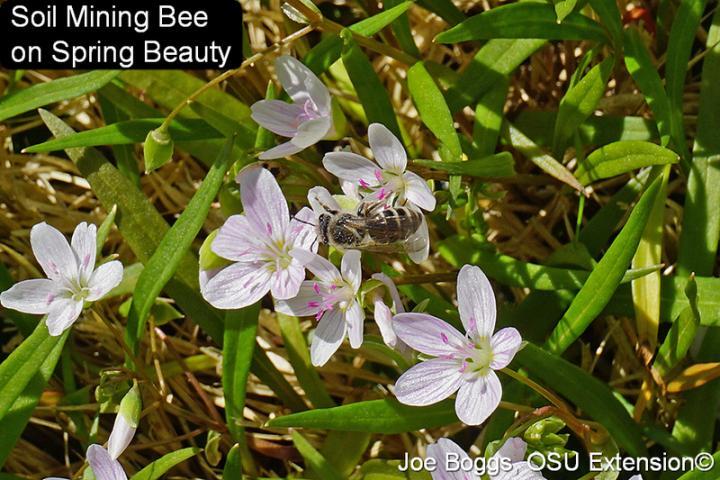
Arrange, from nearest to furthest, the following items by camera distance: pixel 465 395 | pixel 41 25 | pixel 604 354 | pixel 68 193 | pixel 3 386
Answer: pixel 465 395 < pixel 3 386 < pixel 604 354 < pixel 41 25 < pixel 68 193

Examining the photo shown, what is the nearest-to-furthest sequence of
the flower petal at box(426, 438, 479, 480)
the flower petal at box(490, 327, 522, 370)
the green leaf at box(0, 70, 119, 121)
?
the flower petal at box(490, 327, 522, 370)
the flower petal at box(426, 438, 479, 480)
the green leaf at box(0, 70, 119, 121)

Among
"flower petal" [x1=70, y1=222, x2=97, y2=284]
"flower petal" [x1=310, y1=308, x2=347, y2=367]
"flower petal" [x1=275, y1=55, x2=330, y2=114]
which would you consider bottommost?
"flower petal" [x1=310, y1=308, x2=347, y2=367]

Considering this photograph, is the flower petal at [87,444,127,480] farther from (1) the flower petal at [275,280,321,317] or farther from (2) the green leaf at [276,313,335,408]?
(2) the green leaf at [276,313,335,408]

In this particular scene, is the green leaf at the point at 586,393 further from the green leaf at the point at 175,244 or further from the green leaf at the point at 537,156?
the green leaf at the point at 175,244

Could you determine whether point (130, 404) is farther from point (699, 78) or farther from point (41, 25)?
point (699, 78)

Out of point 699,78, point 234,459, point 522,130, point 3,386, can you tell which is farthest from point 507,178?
point 3,386

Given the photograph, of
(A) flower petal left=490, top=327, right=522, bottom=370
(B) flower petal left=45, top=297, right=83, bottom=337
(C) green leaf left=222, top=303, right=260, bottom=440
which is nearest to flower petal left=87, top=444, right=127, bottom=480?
(B) flower petal left=45, top=297, right=83, bottom=337
